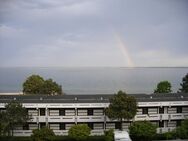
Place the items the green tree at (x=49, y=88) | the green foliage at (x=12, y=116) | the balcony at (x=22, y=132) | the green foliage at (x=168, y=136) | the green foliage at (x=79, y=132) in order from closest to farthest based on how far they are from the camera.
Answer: the green foliage at (x=79, y=132)
the green foliage at (x=12, y=116)
the green foliage at (x=168, y=136)
the balcony at (x=22, y=132)
the green tree at (x=49, y=88)

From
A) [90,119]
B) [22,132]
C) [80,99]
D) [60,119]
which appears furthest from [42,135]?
[80,99]

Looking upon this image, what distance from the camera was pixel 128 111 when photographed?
89.4 feet

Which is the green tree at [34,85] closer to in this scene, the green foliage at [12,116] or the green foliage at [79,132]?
the green foliage at [12,116]

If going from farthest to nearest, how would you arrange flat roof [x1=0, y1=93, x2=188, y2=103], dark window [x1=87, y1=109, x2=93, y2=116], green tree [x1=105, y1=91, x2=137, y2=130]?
flat roof [x1=0, y1=93, x2=188, y2=103], dark window [x1=87, y1=109, x2=93, y2=116], green tree [x1=105, y1=91, x2=137, y2=130]

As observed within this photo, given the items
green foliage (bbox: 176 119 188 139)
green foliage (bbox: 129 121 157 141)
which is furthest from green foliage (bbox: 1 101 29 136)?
green foliage (bbox: 176 119 188 139)

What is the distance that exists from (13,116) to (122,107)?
6.78 metres

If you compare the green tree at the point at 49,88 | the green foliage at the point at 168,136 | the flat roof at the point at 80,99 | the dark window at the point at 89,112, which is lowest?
the green foliage at the point at 168,136

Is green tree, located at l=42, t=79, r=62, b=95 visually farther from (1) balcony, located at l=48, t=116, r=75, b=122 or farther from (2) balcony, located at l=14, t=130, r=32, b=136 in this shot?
(2) balcony, located at l=14, t=130, r=32, b=136

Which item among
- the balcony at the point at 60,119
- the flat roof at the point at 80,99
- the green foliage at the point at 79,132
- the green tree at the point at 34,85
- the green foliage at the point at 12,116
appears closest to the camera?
the green foliage at the point at 79,132

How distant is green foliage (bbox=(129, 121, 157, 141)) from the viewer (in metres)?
26.6

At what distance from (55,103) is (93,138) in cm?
378

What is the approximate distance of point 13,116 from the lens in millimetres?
27109

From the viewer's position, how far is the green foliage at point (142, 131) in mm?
26641

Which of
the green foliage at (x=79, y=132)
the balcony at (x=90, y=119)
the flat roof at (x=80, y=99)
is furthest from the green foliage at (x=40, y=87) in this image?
the green foliage at (x=79, y=132)
